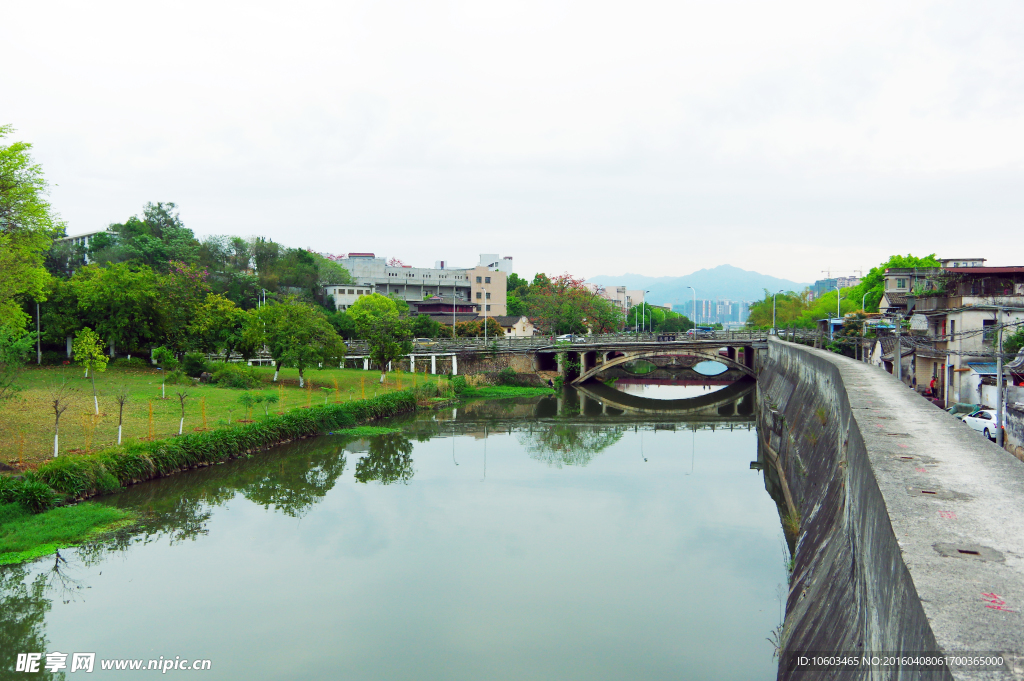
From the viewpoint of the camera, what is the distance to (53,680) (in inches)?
469

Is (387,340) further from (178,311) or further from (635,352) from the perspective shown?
(635,352)

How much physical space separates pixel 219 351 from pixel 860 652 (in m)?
45.6

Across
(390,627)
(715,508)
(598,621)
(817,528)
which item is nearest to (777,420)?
(715,508)

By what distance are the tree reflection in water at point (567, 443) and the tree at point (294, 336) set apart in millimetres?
13538

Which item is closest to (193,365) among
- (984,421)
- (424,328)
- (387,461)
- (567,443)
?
(387,461)

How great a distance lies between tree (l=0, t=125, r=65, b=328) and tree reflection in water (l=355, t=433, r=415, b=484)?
1623cm

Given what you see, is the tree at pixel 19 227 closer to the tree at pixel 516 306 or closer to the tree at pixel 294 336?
the tree at pixel 294 336

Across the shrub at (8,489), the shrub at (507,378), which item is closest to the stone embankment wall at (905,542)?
the shrub at (8,489)

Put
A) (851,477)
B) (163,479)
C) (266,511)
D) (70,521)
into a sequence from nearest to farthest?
(851,477)
(70,521)
(266,511)
(163,479)

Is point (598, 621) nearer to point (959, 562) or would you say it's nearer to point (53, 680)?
point (959, 562)

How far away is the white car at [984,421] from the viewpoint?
22.9 metres

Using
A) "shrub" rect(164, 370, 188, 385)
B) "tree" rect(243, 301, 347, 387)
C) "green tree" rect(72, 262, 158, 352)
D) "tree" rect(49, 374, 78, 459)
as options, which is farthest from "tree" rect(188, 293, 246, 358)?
"tree" rect(49, 374, 78, 459)

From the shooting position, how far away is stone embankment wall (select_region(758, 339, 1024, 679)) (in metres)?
5.12

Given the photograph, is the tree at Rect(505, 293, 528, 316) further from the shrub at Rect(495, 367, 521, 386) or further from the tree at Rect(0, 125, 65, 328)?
the tree at Rect(0, 125, 65, 328)
